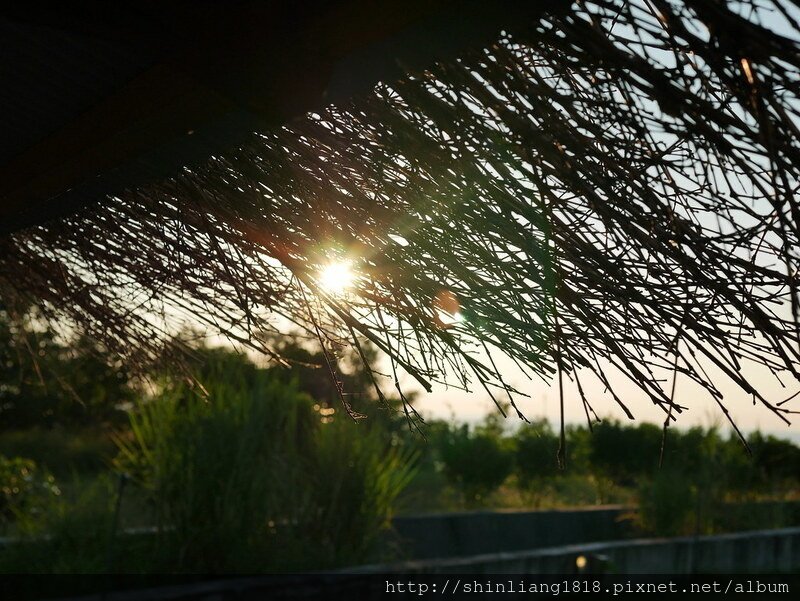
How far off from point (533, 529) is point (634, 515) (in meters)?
1.70

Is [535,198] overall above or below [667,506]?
above

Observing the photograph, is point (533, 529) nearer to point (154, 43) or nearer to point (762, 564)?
point (762, 564)

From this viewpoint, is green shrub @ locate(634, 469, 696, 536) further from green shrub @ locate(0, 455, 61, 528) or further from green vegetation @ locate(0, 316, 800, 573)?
green shrub @ locate(0, 455, 61, 528)

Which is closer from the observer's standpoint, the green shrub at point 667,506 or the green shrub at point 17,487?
the green shrub at point 17,487

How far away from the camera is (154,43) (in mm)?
1103

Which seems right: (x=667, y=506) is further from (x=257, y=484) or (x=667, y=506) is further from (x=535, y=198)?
(x=535, y=198)

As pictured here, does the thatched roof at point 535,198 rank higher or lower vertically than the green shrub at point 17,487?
higher

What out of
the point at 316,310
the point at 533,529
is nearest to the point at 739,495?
the point at 533,529

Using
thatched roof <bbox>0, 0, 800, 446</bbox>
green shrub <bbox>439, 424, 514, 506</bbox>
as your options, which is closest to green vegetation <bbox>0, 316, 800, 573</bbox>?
thatched roof <bbox>0, 0, 800, 446</bbox>

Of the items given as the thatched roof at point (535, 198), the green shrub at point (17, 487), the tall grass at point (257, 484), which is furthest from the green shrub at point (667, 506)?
the thatched roof at point (535, 198)

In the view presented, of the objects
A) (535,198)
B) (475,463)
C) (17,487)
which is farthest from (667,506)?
(535,198)

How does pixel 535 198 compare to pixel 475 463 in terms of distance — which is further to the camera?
pixel 475 463

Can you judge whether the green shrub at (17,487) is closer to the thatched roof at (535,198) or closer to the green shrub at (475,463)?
the thatched roof at (535,198)

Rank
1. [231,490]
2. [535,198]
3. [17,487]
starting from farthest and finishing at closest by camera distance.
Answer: [17,487] → [231,490] → [535,198]
